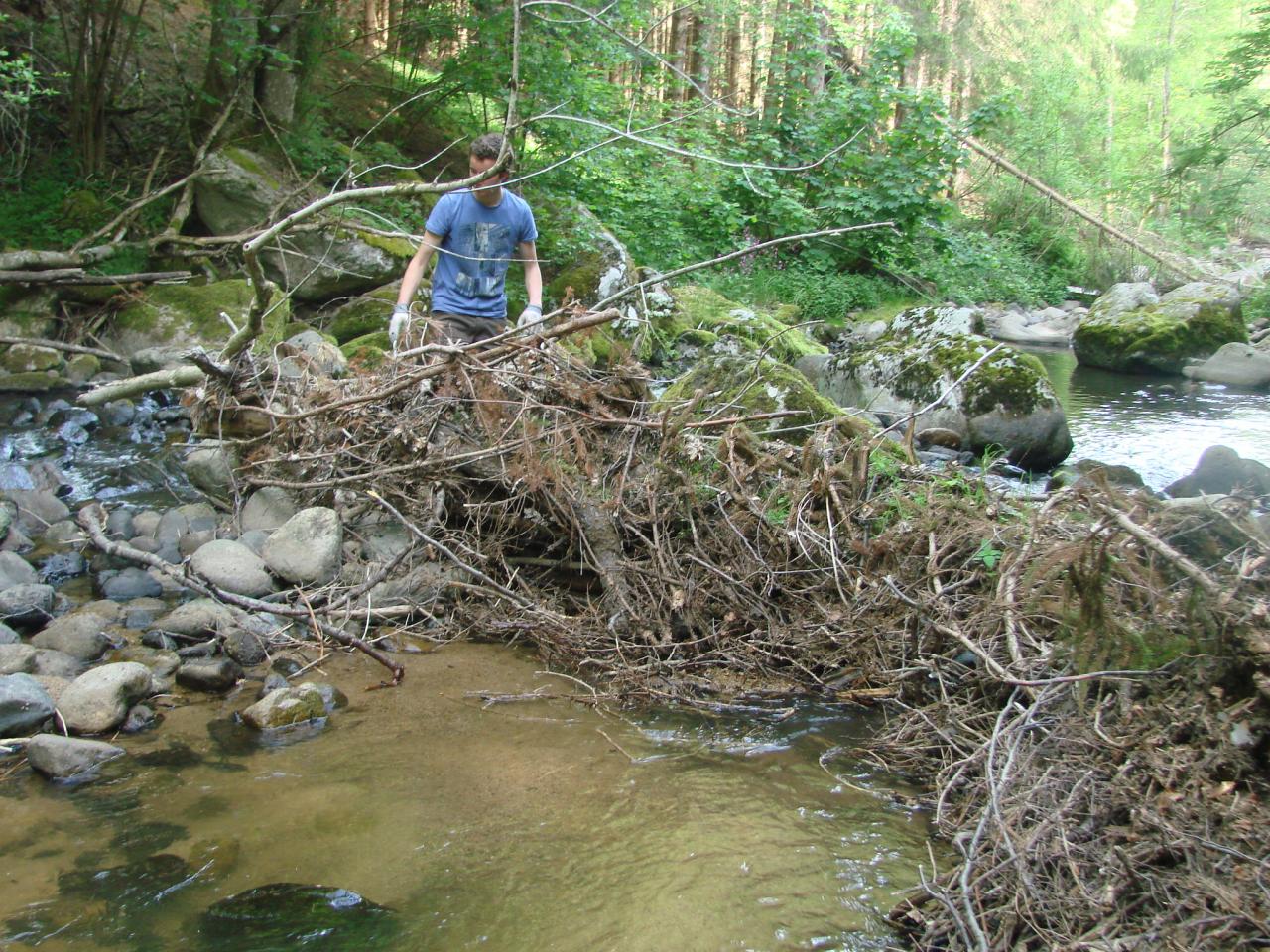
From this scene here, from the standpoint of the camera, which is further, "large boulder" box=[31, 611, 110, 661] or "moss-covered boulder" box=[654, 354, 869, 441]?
"moss-covered boulder" box=[654, 354, 869, 441]

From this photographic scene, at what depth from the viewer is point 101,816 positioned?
3.38 meters

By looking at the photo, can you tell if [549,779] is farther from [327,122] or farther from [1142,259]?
[1142,259]

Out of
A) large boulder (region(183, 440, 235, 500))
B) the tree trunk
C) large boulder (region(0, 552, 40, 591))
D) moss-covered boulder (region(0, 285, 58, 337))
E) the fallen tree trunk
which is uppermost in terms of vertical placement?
the tree trunk

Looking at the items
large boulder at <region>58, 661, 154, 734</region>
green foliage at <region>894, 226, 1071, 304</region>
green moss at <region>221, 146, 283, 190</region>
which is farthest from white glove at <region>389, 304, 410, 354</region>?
green foliage at <region>894, 226, 1071, 304</region>

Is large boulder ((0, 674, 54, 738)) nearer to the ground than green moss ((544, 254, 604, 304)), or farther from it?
nearer to the ground

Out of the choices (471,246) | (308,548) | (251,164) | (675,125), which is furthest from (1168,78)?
(308,548)

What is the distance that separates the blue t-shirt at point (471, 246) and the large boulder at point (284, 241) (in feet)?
16.5

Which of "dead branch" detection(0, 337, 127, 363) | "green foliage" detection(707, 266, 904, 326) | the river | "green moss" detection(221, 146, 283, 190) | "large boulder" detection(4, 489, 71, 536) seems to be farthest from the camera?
"green foliage" detection(707, 266, 904, 326)

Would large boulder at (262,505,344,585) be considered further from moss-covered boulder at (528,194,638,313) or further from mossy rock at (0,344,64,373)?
moss-covered boulder at (528,194,638,313)

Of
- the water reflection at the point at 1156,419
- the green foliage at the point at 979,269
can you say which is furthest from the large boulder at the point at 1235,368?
the green foliage at the point at 979,269

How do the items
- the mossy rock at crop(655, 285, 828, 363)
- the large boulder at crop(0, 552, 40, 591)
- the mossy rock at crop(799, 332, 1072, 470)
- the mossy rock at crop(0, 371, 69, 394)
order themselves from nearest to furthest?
the large boulder at crop(0, 552, 40, 591) → the mossy rock at crop(799, 332, 1072, 470) → the mossy rock at crop(0, 371, 69, 394) → the mossy rock at crop(655, 285, 828, 363)

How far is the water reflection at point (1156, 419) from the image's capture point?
31.4 ft

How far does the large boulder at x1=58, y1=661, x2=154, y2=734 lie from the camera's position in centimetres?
395

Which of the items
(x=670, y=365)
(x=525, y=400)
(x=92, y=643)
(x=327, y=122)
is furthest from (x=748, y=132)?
(x=92, y=643)
